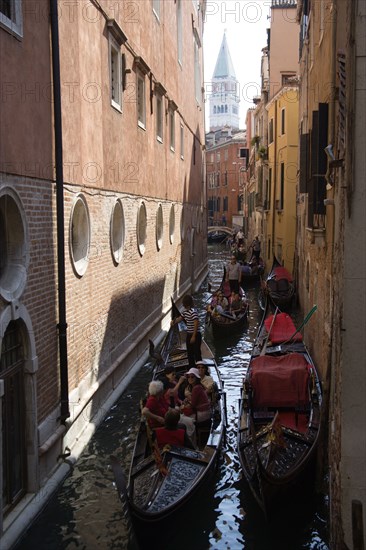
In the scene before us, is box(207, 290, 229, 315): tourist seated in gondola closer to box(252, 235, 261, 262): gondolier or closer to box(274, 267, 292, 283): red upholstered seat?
box(274, 267, 292, 283): red upholstered seat

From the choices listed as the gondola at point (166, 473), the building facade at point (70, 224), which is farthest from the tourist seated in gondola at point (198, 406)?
the building facade at point (70, 224)

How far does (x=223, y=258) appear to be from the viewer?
3628 cm

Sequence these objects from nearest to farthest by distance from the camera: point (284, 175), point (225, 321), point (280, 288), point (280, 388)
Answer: point (280, 388) < point (225, 321) < point (280, 288) < point (284, 175)

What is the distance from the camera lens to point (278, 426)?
6.17 metres

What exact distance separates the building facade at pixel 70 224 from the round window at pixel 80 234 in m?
0.02

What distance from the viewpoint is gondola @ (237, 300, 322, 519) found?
577 cm

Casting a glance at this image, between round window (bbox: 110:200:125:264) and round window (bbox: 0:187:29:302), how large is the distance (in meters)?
3.90

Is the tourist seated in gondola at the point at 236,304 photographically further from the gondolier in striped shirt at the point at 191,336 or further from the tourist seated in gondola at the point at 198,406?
the tourist seated in gondola at the point at 198,406

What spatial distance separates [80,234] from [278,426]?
347 centimetres

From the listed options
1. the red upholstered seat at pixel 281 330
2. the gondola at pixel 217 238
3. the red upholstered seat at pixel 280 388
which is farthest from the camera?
the gondola at pixel 217 238

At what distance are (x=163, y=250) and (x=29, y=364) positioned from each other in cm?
903

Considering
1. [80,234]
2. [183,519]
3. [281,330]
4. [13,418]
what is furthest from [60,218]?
[281,330]

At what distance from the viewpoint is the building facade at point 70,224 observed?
5.57m

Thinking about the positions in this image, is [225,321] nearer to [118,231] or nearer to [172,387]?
[118,231]
